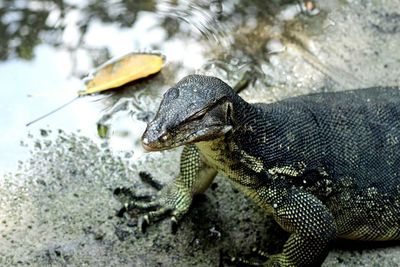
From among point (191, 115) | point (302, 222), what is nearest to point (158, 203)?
point (302, 222)

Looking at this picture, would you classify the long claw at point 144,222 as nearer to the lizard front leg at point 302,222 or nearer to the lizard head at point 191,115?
the lizard front leg at point 302,222

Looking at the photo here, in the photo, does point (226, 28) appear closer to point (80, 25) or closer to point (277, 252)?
point (80, 25)

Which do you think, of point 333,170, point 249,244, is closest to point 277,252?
point 249,244

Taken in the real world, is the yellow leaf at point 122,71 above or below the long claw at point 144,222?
above

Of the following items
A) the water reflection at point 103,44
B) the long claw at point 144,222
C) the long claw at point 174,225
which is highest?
the water reflection at point 103,44

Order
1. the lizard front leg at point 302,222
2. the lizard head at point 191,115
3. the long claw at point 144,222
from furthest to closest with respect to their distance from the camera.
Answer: the long claw at point 144,222 → the lizard front leg at point 302,222 → the lizard head at point 191,115

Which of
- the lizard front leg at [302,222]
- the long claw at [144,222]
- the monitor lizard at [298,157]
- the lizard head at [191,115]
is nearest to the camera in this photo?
the lizard head at [191,115]

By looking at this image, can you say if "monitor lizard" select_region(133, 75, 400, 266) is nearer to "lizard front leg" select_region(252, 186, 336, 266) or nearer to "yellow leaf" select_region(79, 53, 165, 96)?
"lizard front leg" select_region(252, 186, 336, 266)

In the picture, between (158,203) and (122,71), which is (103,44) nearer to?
(122,71)

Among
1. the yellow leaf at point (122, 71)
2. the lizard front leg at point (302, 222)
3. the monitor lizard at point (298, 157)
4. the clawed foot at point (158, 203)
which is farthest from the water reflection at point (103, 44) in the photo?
the lizard front leg at point (302, 222)
